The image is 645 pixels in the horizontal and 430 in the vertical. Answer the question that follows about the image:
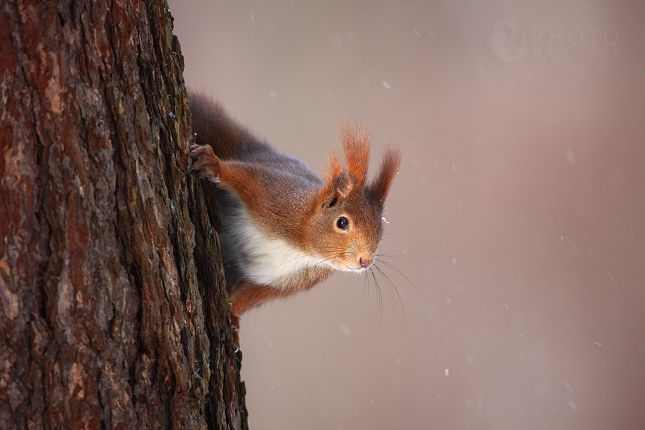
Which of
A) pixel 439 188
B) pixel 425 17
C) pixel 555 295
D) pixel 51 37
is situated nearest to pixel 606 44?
pixel 425 17

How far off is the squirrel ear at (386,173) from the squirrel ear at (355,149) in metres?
0.07

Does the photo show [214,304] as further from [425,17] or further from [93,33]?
[425,17]

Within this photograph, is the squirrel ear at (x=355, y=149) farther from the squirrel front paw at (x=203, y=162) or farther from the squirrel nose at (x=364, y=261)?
the squirrel front paw at (x=203, y=162)

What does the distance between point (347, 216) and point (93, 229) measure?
28.8 inches

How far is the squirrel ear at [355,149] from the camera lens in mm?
1308

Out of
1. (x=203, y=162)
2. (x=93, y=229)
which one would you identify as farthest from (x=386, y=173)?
(x=93, y=229)

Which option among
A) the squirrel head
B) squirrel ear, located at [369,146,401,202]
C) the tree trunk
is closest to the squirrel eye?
the squirrel head

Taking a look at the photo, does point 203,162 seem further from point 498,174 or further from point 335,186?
point 498,174

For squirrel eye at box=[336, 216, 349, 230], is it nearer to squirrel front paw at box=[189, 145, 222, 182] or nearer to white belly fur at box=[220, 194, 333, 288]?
white belly fur at box=[220, 194, 333, 288]

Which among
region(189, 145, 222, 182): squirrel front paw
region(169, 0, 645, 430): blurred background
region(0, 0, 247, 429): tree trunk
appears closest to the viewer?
region(0, 0, 247, 429): tree trunk

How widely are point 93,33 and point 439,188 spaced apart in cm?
224

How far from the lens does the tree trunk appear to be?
67cm

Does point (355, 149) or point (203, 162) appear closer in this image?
point (203, 162)

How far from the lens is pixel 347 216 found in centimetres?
135
